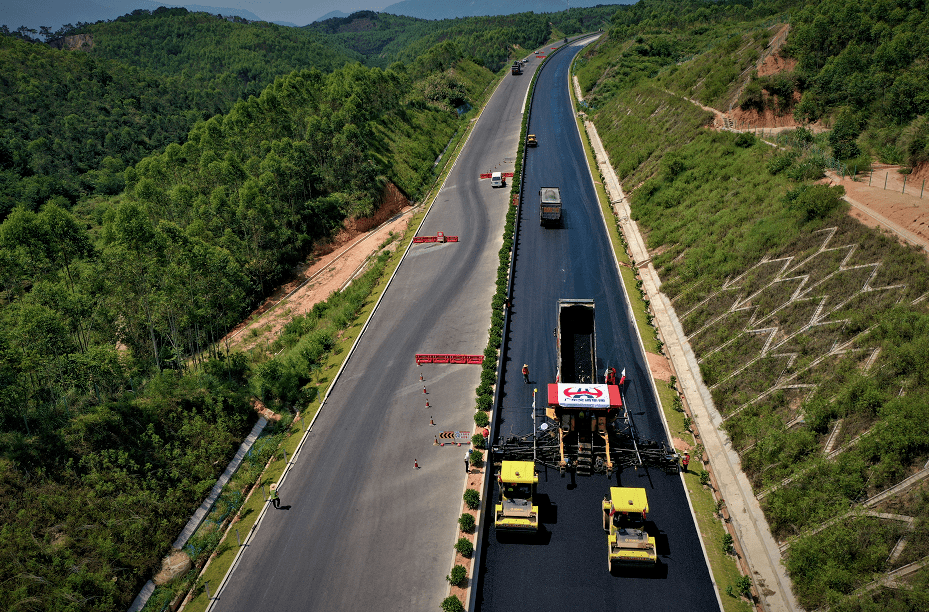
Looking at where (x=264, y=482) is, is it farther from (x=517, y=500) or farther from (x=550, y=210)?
(x=550, y=210)

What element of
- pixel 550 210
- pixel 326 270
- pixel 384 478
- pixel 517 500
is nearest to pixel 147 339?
pixel 384 478

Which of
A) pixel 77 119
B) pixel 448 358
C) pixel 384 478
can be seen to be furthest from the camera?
pixel 77 119

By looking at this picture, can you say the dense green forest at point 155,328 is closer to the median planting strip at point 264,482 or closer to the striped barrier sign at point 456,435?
the median planting strip at point 264,482

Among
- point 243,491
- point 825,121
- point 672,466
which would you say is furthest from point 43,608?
point 825,121

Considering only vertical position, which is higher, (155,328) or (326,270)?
(155,328)

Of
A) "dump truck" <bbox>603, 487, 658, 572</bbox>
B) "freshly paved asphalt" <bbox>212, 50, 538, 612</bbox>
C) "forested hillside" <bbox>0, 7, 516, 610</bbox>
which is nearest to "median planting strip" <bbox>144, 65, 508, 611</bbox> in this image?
"freshly paved asphalt" <bbox>212, 50, 538, 612</bbox>

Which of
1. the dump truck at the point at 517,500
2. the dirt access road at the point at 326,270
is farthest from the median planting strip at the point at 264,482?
the dump truck at the point at 517,500

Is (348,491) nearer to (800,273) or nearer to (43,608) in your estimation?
(43,608)
